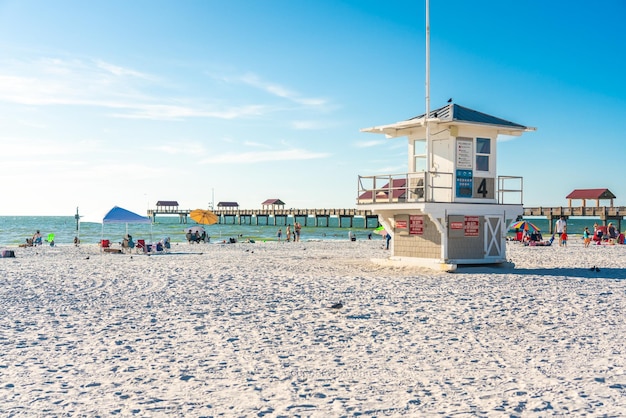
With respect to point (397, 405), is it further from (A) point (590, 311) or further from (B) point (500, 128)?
(B) point (500, 128)

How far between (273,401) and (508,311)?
19.1 feet

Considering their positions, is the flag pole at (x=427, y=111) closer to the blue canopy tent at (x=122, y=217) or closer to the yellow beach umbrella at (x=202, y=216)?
the blue canopy tent at (x=122, y=217)

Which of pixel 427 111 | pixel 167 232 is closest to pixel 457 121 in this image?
pixel 427 111

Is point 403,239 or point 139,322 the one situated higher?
point 403,239

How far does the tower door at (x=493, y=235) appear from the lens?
17.3 meters

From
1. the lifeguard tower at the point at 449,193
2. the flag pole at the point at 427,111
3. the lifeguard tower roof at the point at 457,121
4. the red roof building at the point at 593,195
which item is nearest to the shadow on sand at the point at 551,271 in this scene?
the lifeguard tower at the point at 449,193

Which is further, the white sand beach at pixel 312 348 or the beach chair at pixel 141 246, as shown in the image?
the beach chair at pixel 141 246

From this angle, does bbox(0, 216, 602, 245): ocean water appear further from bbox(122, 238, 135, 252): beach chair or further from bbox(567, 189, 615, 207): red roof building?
bbox(567, 189, 615, 207): red roof building

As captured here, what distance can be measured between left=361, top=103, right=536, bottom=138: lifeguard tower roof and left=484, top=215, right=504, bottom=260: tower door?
2553mm

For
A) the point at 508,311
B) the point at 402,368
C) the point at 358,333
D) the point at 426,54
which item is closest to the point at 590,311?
the point at 508,311

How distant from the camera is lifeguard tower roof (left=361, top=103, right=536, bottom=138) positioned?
16297 mm

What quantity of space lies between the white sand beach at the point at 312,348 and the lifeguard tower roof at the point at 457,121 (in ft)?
15.4

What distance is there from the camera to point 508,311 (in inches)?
393

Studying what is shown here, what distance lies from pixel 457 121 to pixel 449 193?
6.52ft
